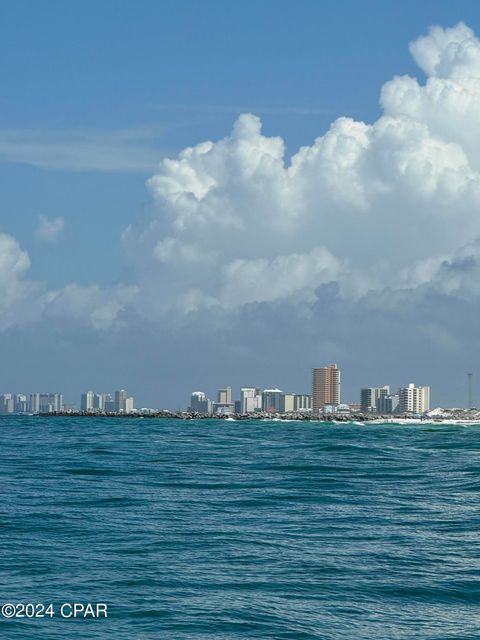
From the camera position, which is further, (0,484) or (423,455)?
(423,455)

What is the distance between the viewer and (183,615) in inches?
724

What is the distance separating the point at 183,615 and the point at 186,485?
21579 mm

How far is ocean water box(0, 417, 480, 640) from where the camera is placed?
1811 centimetres

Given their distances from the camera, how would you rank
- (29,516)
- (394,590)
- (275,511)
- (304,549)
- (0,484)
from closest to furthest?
(394,590) → (304,549) → (29,516) → (275,511) → (0,484)

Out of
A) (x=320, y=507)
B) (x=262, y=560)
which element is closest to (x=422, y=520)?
(x=320, y=507)

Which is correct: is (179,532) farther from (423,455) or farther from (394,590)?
(423,455)

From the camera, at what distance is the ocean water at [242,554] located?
18.1 m

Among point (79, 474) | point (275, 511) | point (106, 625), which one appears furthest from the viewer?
point (79, 474)

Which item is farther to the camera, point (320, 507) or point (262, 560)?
point (320, 507)

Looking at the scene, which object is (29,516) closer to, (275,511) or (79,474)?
(275,511)

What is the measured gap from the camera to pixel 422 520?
100ft

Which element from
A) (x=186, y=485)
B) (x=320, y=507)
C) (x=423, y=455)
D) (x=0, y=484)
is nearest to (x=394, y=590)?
(x=320, y=507)

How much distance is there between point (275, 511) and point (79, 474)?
1493 cm

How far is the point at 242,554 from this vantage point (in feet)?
79.0
